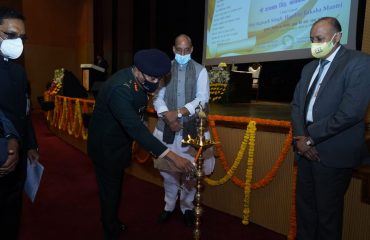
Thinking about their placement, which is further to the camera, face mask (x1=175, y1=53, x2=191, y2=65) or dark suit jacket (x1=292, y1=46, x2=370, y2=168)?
face mask (x1=175, y1=53, x2=191, y2=65)

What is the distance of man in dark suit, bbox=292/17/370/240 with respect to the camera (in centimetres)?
175

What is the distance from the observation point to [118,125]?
193cm

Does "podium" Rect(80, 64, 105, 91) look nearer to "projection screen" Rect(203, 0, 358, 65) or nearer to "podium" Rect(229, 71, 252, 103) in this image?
"projection screen" Rect(203, 0, 358, 65)

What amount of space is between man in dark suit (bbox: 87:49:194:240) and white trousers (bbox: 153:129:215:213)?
64 cm

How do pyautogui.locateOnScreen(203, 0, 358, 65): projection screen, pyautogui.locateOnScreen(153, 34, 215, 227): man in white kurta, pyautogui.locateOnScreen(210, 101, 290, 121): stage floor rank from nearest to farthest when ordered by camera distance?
pyautogui.locateOnScreen(153, 34, 215, 227): man in white kurta < pyautogui.locateOnScreen(210, 101, 290, 121): stage floor < pyautogui.locateOnScreen(203, 0, 358, 65): projection screen

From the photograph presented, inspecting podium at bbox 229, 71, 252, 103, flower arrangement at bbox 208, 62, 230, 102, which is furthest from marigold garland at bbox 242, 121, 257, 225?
podium at bbox 229, 71, 252, 103

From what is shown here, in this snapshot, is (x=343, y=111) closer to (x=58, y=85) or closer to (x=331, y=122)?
(x=331, y=122)

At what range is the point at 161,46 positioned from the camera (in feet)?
31.5

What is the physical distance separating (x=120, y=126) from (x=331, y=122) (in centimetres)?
118

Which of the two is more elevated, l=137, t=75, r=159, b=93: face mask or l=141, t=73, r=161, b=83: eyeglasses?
l=141, t=73, r=161, b=83: eyeglasses

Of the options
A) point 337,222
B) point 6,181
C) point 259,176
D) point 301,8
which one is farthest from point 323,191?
point 301,8

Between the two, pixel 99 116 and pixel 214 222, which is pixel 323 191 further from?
pixel 99 116

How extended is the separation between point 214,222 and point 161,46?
293 inches

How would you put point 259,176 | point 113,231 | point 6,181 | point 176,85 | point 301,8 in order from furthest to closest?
point 301,8 → point 259,176 → point 176,85 → point 113,231 → point 6,181
